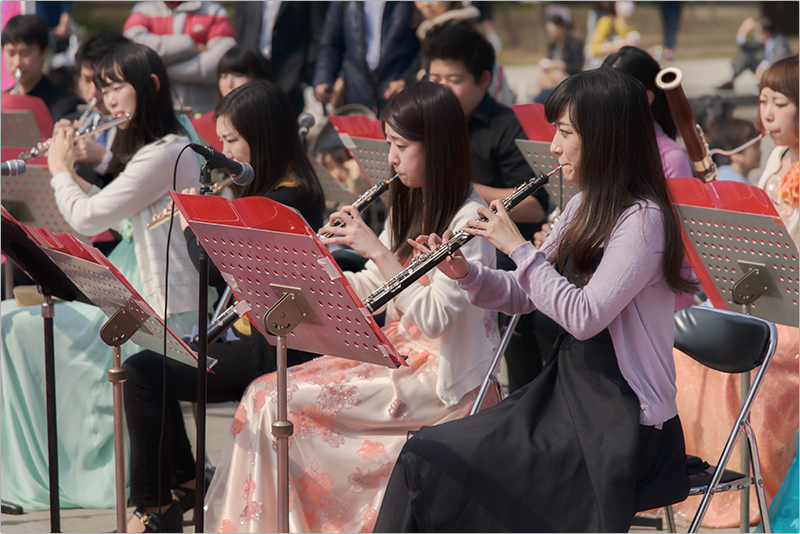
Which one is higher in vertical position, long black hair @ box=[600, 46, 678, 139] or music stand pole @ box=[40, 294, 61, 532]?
long black hair @ box=[600, 46, 678, 139]

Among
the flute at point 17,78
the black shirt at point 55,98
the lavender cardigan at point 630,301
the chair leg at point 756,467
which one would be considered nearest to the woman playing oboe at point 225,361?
the lavender cardigan at point 630,301

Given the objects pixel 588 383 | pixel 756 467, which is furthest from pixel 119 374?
pixel 756 467

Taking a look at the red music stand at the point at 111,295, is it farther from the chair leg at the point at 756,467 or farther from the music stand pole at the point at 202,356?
the chair leg at the point at 756,467

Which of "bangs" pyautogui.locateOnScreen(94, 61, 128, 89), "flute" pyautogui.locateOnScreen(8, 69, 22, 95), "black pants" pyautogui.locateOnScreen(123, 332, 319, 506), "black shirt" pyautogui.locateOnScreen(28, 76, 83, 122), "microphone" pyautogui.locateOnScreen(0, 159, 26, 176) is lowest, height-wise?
"black pants" pyautogui.locateOnScreen(123, 332, 319, 506)

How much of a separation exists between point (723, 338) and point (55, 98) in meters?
3.94

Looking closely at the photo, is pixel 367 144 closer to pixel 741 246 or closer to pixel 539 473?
pixel 741 246

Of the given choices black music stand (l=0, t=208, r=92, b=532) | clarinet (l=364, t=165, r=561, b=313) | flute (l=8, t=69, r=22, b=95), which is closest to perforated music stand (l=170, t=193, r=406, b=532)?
clarinet (l=364, t=165, r=561, b=313)

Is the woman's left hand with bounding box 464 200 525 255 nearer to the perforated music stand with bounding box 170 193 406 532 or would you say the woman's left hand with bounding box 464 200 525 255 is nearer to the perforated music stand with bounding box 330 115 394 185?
the perforated music stand with bounding box 170 193 406 532

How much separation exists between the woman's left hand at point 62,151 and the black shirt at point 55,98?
169cm

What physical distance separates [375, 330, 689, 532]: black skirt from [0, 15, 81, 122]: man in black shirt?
3669 millimetres

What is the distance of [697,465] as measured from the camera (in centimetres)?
199

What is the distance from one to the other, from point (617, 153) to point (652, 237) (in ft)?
0.68

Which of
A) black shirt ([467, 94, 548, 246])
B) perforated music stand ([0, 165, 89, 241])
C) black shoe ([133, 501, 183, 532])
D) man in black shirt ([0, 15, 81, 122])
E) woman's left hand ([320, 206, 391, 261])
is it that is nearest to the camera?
woman's left hand ([320, 206, 391, 261])

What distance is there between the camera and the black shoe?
2.55 metres
